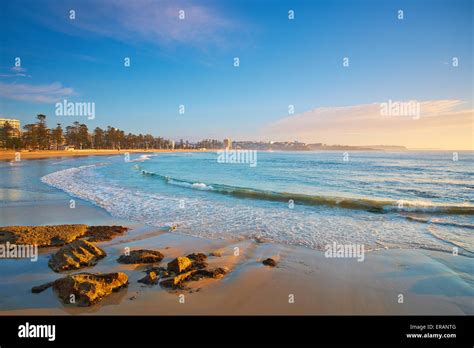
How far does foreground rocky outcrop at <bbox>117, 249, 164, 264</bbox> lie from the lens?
6.19 metres

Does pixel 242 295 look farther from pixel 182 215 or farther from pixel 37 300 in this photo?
pixel 182 215

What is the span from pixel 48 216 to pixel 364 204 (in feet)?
47.9

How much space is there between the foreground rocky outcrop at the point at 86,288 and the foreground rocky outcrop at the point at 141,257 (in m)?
1.27

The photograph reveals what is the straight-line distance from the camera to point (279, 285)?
5.30m

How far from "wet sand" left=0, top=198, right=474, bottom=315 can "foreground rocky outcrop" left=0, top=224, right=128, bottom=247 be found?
1.74 ft

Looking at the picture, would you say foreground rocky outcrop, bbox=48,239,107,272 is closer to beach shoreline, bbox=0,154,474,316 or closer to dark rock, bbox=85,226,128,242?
beach shoreline, bbox=0,154,474,316

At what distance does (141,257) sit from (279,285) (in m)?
3.19

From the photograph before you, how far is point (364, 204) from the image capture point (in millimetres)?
14266

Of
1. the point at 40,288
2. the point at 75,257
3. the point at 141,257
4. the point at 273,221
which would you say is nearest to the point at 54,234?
the point at 75,257

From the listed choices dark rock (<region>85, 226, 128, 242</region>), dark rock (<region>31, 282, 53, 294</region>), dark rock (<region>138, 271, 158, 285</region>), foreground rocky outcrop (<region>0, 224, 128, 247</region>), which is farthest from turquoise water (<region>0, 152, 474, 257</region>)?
dark rock (<region>31, 282, 53, 294</region>)

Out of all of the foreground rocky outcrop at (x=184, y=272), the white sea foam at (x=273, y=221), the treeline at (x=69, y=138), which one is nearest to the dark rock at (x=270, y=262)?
the foreground rocky outcrop at (x=184, y=272)

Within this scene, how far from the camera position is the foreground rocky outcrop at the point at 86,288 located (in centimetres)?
435

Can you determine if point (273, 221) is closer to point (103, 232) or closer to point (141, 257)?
point (141, 257)

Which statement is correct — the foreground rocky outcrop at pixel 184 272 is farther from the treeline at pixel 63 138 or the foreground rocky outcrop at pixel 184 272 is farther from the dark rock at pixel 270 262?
the treeline at pixel 63 138
